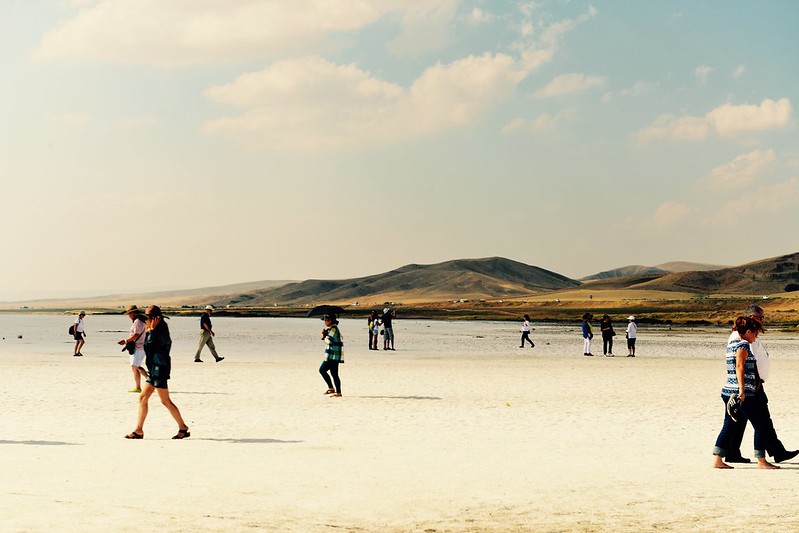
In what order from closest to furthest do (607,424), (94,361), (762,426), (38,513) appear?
(38,513) → (762,426) → (607,424) → (94,361)

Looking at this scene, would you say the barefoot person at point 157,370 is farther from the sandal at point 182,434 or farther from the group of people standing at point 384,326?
the group of people standing at point 384,326

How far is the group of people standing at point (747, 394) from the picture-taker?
1070 centimetres

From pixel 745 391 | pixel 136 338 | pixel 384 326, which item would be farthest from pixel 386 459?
pixel 384 326

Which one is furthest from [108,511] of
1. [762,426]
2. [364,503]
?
[762,426]

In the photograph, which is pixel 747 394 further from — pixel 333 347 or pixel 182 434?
pixel 333 347

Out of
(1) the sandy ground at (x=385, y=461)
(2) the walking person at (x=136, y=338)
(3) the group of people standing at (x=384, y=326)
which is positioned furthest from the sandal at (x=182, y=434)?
(3) the group of people standing at (x=384, y=326)

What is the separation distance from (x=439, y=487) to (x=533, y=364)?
22.5 m

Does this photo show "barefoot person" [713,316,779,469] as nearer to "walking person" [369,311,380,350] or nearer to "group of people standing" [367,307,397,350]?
"group of people standing" [367,307,397,350]

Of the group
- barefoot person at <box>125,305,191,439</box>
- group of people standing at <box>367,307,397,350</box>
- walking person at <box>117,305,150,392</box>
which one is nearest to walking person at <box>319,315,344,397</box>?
walking person at <box>117,305,150,392</box>

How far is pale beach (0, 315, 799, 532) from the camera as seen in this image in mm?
8344

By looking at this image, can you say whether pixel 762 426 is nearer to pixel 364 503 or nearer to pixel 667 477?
pixel 667 477

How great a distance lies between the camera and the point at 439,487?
9.80m

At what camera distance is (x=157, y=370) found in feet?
42.3

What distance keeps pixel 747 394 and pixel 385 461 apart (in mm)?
4500
